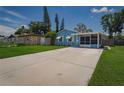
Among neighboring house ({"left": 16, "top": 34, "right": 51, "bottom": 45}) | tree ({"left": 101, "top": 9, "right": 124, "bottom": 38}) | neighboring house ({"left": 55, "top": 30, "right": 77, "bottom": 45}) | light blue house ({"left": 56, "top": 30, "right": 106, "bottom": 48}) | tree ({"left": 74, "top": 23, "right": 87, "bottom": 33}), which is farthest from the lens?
tree ({"left": 74, "top": 23, "right": 87, "bottom": 33})

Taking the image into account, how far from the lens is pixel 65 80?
155 inches

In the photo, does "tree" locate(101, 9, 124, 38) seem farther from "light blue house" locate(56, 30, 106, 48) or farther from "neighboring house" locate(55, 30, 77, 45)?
"neighboring house" locate(55, 30, 77, 45)

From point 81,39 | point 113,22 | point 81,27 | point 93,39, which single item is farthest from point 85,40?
point 81,27

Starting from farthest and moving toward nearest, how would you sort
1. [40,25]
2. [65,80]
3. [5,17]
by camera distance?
[40,25], [5,17], [65,80]

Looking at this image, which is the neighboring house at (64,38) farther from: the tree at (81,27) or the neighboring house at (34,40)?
the tree at (81,27)

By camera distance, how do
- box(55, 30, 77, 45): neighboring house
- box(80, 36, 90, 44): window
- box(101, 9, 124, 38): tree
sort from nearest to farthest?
box(80, 36, 90, 44): window → box(55, 30, 77, 45): neighboring house → box(101, 9, 124, 38): tree

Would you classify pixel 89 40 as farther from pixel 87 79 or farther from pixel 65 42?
pixel 87 79

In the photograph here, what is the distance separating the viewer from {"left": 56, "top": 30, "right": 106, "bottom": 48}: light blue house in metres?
17.5

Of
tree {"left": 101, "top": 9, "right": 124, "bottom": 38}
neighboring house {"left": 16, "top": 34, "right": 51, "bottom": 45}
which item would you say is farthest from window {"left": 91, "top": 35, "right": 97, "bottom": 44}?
neighboring house {"left": 16, "top": 34, "right": 51, "bottom": 45}

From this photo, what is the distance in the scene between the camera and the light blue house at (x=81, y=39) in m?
17.5

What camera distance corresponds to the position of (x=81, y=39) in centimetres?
1919
